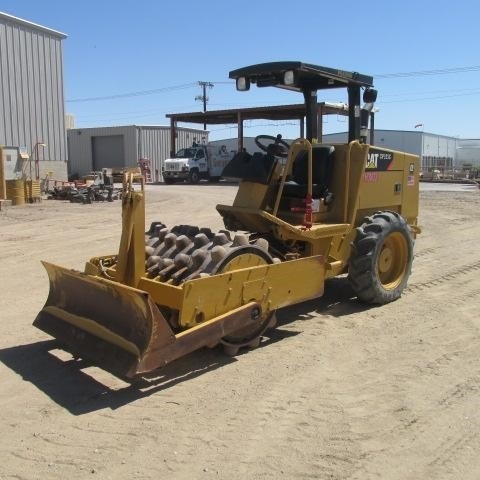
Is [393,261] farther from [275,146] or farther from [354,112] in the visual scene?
[275,146]

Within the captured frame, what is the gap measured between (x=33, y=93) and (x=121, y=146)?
18733 millimetres

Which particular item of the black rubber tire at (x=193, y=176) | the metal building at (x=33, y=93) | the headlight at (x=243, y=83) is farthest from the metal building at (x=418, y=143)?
the headlight at (x=243, y=83)

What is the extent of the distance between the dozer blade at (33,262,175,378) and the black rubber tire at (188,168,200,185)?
29.8 meters

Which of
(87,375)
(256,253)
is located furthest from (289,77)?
(87,375)

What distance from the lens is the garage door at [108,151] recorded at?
41.2 metres

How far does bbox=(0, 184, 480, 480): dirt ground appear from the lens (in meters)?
3.29

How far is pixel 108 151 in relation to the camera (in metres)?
42.0

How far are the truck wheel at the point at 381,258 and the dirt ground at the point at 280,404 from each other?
0.23 meters

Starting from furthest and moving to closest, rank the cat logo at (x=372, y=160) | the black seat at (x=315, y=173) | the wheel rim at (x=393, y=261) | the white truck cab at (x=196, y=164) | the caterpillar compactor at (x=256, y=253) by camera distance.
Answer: the white truck cab at (x=196, y=164), the wheel rim at (x=393, y=261), the cat logo at (x=372, y=160), the black seat at (x=315, y=173), the caterpillar compactor at (x=256, y=253)

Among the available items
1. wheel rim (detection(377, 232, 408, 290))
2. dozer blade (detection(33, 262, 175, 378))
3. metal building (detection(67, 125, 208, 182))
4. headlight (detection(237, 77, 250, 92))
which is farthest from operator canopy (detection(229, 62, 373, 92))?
metal building (detection(67, 125, 208, 182))

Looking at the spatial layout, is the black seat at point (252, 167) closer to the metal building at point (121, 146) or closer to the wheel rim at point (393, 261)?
the wheel rim at point (393, 261)

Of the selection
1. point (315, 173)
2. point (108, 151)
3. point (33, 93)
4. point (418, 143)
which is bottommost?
point (315, 173)

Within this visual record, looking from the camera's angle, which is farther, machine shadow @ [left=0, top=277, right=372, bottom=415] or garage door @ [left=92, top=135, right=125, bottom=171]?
garage door @ [left=92, top=135, right=125, bottom=171]

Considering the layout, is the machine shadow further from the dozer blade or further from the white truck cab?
the white truck cab
